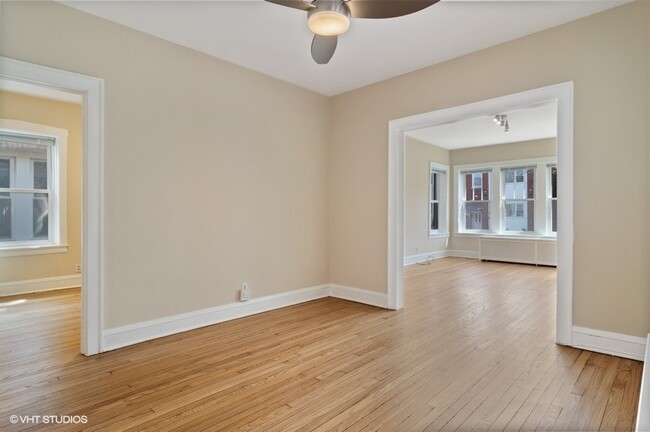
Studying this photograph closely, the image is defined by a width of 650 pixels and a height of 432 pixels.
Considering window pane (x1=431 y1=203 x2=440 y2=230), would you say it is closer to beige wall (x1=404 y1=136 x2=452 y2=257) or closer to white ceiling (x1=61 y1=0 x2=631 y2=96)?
beige wall (x1=404 y1=136 x2=452 y2=257)

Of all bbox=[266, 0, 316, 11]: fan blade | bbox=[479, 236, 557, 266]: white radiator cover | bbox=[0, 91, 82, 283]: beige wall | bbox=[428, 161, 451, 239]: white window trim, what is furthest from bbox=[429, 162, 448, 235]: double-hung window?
bbox=[0, 91, 82, 283]: beige wall

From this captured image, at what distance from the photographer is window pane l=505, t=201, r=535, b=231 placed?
7.93 meters

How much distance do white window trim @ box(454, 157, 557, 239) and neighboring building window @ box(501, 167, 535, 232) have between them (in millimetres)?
107

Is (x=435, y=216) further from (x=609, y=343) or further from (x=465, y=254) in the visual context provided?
(x=609, y=343)

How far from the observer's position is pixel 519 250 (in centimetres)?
771

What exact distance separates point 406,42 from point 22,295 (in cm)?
572

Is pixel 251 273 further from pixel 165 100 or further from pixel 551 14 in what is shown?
pixel 551 14

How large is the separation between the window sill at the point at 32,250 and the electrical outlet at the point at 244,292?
3.30m

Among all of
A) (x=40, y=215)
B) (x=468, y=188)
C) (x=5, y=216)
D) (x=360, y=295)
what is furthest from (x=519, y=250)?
(x=5, y=216)

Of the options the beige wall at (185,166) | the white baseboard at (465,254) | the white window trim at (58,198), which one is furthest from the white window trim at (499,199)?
the white window trim at (58,198)

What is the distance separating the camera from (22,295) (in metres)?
4.73

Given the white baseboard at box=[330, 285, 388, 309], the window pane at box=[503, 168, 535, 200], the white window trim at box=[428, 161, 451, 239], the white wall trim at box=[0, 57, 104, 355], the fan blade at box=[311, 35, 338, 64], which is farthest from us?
the white window trim at box=[428, 161, 451, 239]

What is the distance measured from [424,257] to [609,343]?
5.46 metres

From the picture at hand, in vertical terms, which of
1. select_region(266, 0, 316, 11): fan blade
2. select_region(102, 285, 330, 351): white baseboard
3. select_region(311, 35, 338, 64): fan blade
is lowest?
select_region(102, 285, 330, 351): white baseboard
